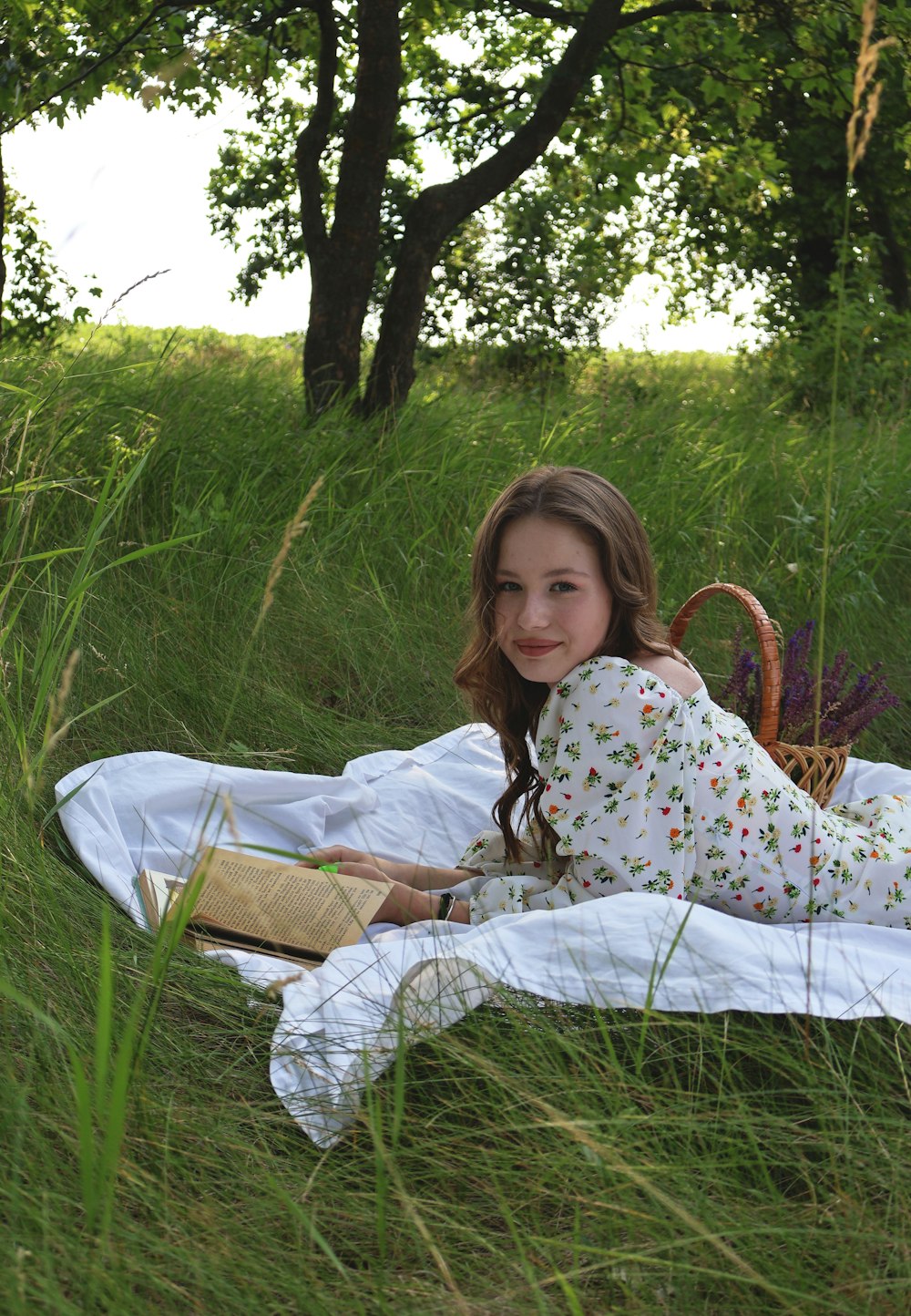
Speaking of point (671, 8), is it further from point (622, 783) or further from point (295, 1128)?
point (295, 1128)

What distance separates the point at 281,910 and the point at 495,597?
2.56 ft

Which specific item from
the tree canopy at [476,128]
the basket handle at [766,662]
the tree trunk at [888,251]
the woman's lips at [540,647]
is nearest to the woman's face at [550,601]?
the woman's lips at [540,647]

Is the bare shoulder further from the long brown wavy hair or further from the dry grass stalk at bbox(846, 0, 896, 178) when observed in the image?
the dry grass stalk at bbox(846, 0, 896, 178)

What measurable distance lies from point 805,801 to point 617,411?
12.5ft

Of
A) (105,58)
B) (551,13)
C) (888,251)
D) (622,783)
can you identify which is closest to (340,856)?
(622,783)

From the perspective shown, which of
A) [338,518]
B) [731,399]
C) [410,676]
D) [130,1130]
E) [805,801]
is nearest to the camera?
[130,1130]

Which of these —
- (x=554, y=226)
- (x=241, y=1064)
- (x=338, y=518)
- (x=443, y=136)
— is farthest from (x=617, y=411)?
(x=241, y=1064)

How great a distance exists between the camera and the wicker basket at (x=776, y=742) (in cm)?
286

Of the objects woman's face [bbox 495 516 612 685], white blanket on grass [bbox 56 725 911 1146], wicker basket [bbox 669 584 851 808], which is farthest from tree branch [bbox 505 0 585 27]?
white blanket on grass [bbox 56 725 911 1146]

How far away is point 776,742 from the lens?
9.88 feet

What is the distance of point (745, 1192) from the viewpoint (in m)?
1.56

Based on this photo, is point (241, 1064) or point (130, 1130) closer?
point (130, 1130)

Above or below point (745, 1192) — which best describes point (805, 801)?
above

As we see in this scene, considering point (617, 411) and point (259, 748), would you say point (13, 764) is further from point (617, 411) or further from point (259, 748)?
point (617, 411)
